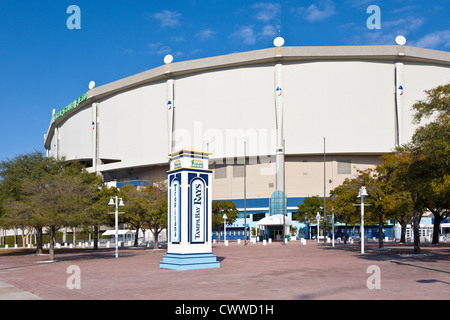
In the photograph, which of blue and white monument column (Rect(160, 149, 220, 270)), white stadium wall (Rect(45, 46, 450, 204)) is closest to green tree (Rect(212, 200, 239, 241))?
white stadium wall (Rect(45, 46, 450, 204))

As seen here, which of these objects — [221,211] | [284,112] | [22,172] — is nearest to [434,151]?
[22,172]

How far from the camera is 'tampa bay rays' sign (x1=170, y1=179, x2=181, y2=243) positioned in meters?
24.6

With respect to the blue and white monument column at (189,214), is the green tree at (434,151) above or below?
above

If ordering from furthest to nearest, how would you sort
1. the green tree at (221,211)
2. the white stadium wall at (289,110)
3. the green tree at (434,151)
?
the white stadium wall at (289,110)
the green tree at (221,211)
the green tree at (434,151)

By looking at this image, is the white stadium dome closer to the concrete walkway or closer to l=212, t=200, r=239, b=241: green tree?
l=212, t=200, r=239, b=241: green tree

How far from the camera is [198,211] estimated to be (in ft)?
81.7

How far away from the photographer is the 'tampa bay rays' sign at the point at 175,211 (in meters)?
24.6

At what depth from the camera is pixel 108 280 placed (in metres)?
18.9

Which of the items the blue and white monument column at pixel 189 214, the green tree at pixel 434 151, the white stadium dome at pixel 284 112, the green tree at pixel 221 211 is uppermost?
the white stadium dome at pixel 284 112

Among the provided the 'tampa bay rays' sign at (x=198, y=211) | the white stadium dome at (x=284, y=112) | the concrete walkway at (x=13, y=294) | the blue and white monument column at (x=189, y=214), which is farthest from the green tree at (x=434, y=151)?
the white stadium dome at (x=284, y=112)

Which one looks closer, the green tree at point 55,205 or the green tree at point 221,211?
the green tree at point 55,205

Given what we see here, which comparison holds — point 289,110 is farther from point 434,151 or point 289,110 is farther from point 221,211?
point 434,151

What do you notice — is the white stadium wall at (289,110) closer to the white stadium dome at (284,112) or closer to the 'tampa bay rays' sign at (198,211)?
the white stadium dome at (284,112)


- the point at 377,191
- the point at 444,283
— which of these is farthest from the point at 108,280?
the point at 377,191
